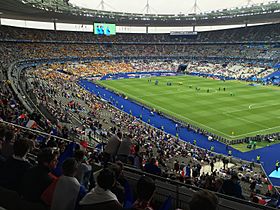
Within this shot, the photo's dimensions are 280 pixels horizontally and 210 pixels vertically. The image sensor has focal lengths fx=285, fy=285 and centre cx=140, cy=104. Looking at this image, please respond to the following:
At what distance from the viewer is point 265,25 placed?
81.8 meters

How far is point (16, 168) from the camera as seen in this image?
15.5 ft

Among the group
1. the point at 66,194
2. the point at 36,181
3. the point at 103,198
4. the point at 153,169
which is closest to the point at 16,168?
the point at 36,181

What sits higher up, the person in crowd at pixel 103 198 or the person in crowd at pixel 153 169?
the person in crowd at pixel 103 198

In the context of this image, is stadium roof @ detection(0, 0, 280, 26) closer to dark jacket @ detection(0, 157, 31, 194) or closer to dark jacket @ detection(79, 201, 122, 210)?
dark jacket @ detection(0, 157, 31, 194)

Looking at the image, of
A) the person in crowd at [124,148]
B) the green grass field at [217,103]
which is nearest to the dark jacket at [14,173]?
the person in crowd at [124,148]

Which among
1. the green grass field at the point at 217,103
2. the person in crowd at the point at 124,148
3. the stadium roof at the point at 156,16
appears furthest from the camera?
the stadium roof at the point at 156,16

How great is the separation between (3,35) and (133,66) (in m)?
31.9

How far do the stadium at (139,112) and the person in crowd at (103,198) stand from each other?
0.01 metres

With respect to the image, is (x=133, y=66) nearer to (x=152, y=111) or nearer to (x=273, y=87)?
(x=273, y=87)

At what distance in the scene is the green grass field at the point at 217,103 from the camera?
29.1 m

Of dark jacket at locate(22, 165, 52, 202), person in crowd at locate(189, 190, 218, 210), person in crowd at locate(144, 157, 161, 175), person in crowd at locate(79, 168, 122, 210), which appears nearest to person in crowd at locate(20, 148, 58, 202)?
dark jacket at locate(22, 165, 52, 202)

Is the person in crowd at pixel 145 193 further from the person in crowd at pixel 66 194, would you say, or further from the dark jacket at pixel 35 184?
the dark jacket at pixel 35 184

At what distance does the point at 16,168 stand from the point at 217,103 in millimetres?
35794

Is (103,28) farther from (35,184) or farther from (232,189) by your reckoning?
(35,184)
